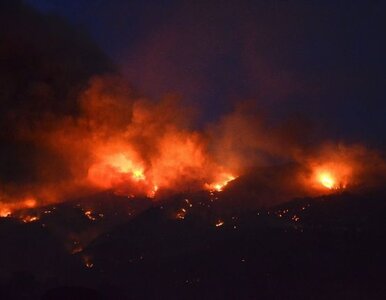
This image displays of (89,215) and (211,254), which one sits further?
(89,215)

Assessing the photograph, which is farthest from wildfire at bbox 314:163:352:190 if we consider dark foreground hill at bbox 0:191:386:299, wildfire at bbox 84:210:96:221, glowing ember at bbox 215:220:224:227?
wildfire at bbox 84:210:96:221

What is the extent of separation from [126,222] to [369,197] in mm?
23530

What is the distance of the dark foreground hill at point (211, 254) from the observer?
125ft

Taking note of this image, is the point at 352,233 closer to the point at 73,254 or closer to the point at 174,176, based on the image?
the point at 174,176

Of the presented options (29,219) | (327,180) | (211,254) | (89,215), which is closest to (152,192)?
(89,215)

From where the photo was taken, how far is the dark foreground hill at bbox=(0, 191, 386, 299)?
38.1 m

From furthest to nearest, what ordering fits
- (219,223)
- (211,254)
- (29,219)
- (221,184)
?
(221,184), (29,219), (219,223), (211,254)

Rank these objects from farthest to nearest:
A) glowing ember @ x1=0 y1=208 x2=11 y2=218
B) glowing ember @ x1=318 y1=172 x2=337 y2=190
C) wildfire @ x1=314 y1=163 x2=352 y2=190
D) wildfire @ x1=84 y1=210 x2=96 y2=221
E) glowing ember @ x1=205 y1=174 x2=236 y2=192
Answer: glowing ember @ x1=318 y1=172 x2=337 y2=190 → wildfire @ x1=314 y1=163 x2=352 y2=190 → glowing ember @ x1=205 y1=174 x2=236 y2=192 → wildfire @ x1=84 y1=210 x2=96 y2=221 → glowing ember @ x1=0 y1=208 x2=11 y2=218

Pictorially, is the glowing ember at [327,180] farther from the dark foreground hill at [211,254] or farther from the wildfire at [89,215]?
Result: the wildfire at [89,215]

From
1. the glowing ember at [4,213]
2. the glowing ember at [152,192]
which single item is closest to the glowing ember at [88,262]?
the glowing ember at [152,192]

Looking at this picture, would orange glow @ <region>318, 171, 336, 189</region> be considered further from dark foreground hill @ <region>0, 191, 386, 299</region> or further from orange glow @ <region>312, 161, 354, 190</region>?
dark foreground hill @ <region>0, 191, 386, 299</region>

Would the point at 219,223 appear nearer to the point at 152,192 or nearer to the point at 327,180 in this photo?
the point at 152,192

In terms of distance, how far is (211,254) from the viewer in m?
42.3

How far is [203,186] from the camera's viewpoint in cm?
5453
